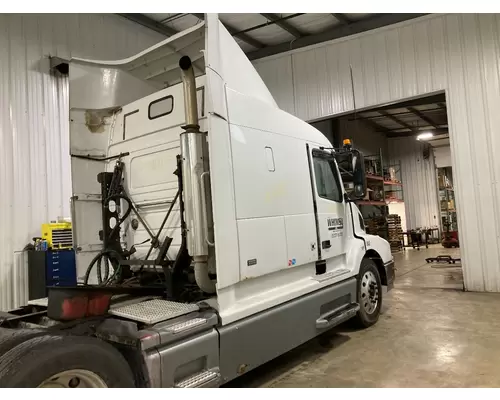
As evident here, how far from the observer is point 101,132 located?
4254mm

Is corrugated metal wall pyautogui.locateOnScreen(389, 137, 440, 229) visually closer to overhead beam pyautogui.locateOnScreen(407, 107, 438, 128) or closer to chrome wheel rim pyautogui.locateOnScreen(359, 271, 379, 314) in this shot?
overhead beam pyautogui.locateOnScreen(407, 107, 438, 128)

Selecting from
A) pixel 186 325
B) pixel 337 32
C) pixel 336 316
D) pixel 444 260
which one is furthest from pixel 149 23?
pixel 444 260

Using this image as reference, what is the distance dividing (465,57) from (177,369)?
7335 mm

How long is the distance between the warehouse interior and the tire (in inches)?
4.4

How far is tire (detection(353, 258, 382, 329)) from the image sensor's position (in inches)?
A: 189

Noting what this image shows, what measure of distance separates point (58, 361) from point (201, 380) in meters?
0.94

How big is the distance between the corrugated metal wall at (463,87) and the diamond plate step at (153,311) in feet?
20.1

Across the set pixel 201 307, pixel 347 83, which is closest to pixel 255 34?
pixel 347 83

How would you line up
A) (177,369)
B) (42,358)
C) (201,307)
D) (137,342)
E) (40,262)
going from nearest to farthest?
(42,358)
(137,342)
(177,369)
(201,307)
(40,262)

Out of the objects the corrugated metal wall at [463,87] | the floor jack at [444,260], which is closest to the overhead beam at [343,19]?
the corrugated metal wall at [463,87]

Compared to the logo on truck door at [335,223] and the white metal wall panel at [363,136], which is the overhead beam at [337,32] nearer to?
the white metal wall panel at [363,136]

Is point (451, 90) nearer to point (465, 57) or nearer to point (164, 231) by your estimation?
point (465, 57)

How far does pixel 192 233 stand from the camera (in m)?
2.90

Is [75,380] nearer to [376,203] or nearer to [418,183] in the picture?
[376,203]
